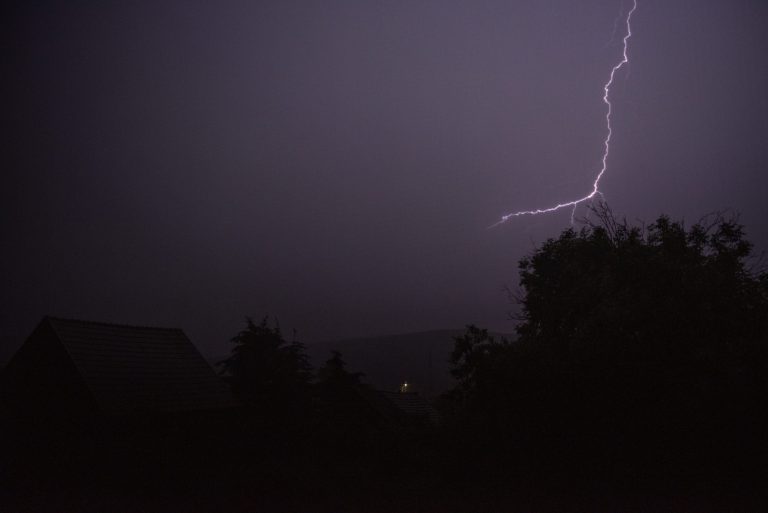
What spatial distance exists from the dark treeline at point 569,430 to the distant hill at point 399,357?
53.2 metres

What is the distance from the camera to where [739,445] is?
8.58 metres

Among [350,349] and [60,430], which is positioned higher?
[350,349]

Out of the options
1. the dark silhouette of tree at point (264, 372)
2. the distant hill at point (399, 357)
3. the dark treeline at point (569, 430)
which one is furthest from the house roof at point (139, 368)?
the distant hill at point (399, 357)

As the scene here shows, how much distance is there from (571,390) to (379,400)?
13.8 meters

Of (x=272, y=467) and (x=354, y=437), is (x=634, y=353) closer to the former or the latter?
(x=354, y=437)

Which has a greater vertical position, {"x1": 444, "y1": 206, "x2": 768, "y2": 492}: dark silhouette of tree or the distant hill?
the distant hill

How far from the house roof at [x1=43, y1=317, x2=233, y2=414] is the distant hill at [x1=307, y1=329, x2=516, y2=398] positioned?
51083mm

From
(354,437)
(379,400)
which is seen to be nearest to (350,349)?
(379,400)

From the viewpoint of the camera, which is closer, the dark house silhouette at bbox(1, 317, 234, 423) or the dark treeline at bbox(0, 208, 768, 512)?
the dark treeline at bbox(0, 208, 768, 512)

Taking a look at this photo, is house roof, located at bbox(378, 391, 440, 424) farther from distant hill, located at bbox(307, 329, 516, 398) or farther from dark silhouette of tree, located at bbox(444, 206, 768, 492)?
distant hill, located at bbox(307, 329, 516, 398)

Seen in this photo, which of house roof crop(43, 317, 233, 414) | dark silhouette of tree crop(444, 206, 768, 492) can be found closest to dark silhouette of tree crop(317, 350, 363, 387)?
house roof crop(43, 317, 233, 414)

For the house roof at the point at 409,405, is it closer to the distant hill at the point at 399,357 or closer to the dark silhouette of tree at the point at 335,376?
the dark silhouette of tree at the point at 335,376

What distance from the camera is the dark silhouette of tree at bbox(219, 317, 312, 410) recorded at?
61.9ft

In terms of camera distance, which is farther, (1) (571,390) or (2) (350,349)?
(2) (350,349)
